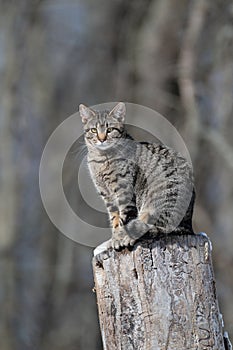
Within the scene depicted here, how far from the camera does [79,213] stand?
36.4ft

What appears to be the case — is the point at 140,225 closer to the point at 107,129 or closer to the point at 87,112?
the point at 107,129

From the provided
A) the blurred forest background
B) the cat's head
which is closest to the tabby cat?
the cat's head

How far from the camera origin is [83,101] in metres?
11.1

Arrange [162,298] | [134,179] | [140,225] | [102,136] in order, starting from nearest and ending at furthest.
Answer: [162,298], [140,225], [134,179], [102,136]

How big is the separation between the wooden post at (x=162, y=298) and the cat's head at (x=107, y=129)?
0.96 metres

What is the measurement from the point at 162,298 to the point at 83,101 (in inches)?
325

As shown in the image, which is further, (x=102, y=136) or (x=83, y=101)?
(x=83, y=101)

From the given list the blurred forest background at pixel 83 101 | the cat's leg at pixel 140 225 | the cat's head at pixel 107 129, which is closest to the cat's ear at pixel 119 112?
the cat's head at pixel 107 129

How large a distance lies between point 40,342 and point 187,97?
4249mm

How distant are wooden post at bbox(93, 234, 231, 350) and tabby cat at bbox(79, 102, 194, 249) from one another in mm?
239

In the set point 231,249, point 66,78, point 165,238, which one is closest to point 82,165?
point 165,238

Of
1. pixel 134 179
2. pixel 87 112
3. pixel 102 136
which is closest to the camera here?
pixel 134 179

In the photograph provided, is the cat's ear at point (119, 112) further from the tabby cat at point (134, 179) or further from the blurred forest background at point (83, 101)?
the blurred forest background at point (83, 101)

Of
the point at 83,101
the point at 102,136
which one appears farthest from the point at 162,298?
the point at 83,101
